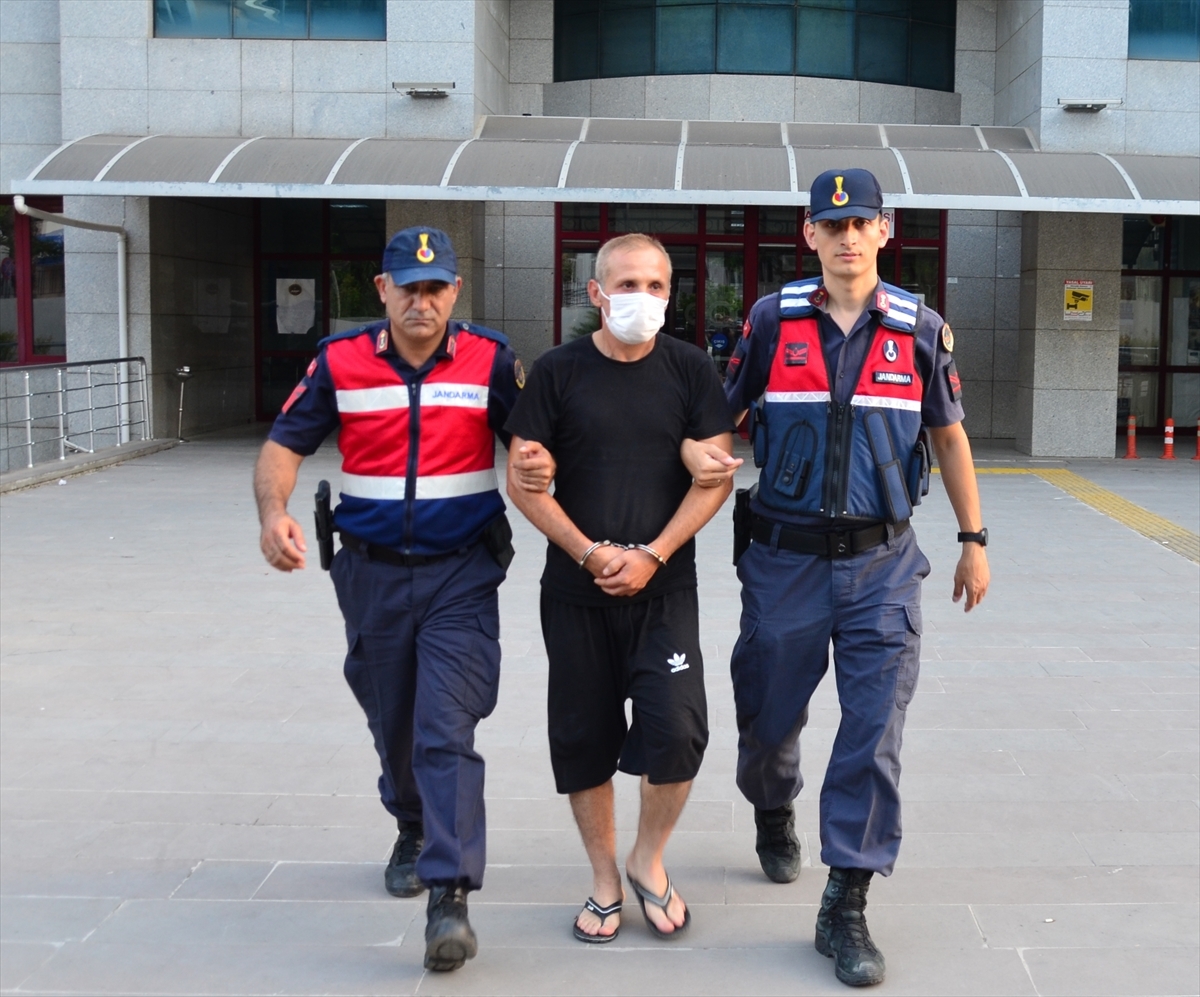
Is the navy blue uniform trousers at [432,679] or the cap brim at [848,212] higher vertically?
the cap brim at [848,212]

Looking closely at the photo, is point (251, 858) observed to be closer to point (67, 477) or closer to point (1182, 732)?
point (1182, 732)

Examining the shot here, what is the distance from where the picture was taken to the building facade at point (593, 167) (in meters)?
15.9

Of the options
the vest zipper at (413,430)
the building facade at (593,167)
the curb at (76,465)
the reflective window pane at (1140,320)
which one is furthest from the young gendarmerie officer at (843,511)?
the reflective window pane at (1140,320)

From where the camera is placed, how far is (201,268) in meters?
19.5

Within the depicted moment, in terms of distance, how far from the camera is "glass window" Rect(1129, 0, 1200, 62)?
17.1m

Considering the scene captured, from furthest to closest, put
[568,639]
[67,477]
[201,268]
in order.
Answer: [201,268], [67,477], [568,639]

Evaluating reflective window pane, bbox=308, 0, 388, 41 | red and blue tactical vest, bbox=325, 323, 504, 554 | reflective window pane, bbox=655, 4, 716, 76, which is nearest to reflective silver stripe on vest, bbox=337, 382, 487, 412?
red and blue tactical vest, bbox=325, 323, 504, 554

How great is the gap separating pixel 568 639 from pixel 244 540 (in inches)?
290

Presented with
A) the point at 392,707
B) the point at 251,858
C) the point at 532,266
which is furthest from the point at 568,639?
the point at 532,266

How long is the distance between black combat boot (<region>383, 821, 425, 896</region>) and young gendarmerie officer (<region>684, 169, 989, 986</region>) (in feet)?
3.22

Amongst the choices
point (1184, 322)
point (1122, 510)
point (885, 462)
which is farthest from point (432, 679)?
point (1184, 322)

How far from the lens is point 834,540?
4004mm

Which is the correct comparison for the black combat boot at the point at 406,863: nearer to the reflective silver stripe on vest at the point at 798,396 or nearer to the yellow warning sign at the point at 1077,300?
the reflective silver stripe on vest at the point at 798,396

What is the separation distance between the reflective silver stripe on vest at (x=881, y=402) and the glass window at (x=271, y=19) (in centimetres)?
1432
